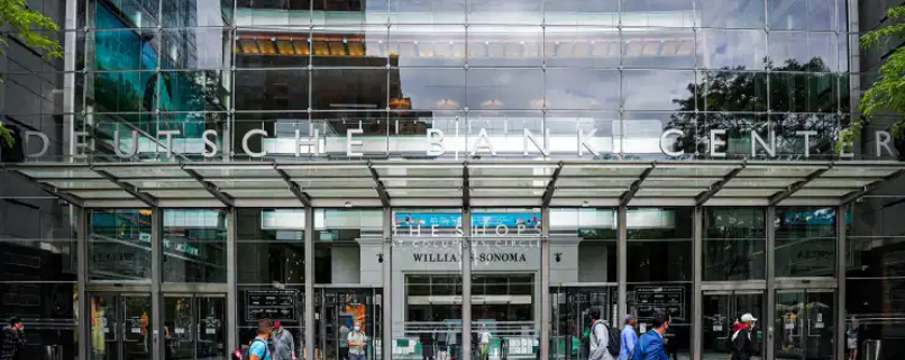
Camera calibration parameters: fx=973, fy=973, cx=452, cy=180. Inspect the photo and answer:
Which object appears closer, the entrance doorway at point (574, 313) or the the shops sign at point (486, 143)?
the the shops sign at point (486, 143)

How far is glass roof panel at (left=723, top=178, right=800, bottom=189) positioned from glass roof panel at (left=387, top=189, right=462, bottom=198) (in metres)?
5.07

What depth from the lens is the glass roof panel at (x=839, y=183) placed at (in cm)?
1788

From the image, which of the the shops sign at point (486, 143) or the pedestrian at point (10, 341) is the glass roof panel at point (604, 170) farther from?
the pedestrian at point (10, 341)

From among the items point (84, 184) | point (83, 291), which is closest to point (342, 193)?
A: point (84, 184)

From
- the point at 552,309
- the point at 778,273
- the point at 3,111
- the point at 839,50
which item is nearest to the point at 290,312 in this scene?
the point at 552,309

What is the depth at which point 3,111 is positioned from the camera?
1916 centimetres

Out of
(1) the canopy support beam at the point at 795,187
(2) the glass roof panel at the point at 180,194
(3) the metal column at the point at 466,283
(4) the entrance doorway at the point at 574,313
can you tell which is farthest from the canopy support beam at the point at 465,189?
(1) the canopy support beam at the point at 795,187

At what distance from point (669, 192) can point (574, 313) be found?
3018mm

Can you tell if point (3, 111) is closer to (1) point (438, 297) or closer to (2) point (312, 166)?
(2) point (312, 166)

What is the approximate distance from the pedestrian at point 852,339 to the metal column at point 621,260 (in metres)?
4.55

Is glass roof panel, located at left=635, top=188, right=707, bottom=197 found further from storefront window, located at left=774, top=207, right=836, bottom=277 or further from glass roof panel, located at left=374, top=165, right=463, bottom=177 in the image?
glass roof panel, located at left=374, top=165, right=463, bottom=177

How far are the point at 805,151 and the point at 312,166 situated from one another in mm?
9114

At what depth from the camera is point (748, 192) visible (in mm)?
18656

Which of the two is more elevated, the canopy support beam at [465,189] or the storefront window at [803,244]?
the canopy support beam at [465,189]
